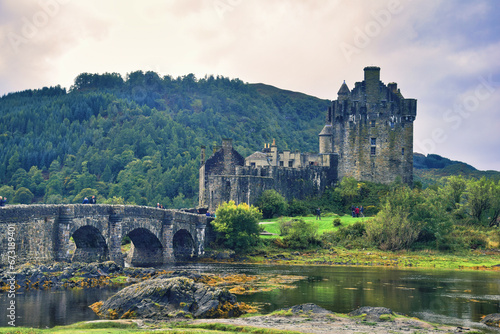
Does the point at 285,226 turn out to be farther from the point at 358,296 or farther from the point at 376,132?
the point at 358,296

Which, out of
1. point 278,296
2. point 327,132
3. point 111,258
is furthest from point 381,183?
point 278,296

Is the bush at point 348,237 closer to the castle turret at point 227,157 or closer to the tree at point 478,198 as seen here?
the tree at point 478,198

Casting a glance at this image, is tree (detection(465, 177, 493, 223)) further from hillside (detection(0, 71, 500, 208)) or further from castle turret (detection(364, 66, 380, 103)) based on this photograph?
hillside (detection(0, 71, 500, 208))

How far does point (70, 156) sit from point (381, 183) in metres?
90.0

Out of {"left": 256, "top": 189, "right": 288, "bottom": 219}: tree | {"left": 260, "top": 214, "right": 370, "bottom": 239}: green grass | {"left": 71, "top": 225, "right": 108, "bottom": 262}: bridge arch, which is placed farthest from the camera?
{"left": 256, "top": 189, "right": 288, "bottom": 219}: tree

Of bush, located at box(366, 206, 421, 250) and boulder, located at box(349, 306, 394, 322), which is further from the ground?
bush, located at box(366, 206, 421, 250)

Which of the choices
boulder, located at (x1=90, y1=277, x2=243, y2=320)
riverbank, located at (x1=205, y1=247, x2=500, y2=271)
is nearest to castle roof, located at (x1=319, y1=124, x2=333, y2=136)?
riverbank, located at (x1=205, y1=247, x2=500, y2=271)

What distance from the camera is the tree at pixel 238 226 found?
68.1 metres

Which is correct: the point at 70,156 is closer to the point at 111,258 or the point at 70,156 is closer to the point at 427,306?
the point at 111,258

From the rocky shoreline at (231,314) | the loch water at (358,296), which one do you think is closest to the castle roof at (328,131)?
the loch water at (358,296)

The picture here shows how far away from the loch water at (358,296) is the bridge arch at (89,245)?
28.2 ft

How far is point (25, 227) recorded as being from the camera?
4488cm

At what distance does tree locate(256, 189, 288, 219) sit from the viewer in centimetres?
8300

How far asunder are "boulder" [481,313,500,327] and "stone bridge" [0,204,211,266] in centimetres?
2884
